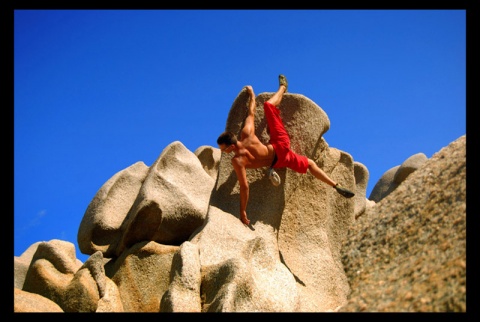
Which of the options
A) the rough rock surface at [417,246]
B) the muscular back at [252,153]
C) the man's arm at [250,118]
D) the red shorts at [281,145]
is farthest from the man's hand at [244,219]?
the rough rock surface at [417,246]

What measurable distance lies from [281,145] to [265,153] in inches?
8.6

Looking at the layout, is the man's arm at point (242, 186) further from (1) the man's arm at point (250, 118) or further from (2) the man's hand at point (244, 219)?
(1) the man's arm at point (250, 118)

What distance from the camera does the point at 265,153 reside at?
7648mm

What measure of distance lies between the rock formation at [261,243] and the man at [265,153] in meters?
0.29

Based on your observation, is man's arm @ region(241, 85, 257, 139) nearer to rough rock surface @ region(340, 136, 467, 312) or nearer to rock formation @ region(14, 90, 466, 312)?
rock formation @ region(14, 90, 466, 312)

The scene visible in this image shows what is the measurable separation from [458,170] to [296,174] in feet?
9.71

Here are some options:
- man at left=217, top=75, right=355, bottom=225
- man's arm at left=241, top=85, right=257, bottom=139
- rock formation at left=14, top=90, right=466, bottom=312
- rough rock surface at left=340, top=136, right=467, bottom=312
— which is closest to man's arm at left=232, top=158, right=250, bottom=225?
man at left=217, top=75, right=355, bottom=225

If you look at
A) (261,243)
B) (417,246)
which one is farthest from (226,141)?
(417,246)

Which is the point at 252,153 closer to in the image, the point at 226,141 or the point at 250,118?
the point at 226,141

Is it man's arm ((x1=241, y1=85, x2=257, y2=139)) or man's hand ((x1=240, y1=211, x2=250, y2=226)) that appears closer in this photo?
man's hand ((x1=240, y1=211, x2=250, y2=226))

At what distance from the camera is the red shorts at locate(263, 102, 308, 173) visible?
769cm

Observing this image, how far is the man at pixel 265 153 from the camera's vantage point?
299 inches
